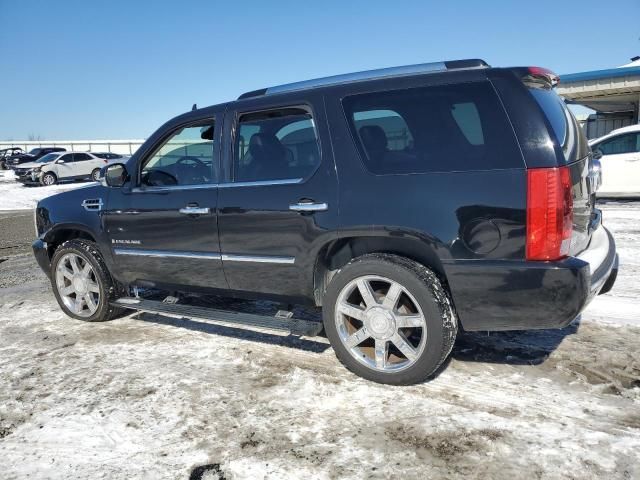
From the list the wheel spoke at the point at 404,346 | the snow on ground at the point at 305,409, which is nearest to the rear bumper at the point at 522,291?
the wheel spoke at the point at 404,346

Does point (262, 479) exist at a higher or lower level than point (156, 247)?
lower

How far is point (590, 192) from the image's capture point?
129 inches

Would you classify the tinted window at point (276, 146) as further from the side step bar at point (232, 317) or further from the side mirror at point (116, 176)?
the side mirror at point (116, 176)

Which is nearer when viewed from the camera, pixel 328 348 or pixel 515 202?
pixel 515 202

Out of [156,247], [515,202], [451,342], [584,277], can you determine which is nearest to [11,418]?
[156,247]

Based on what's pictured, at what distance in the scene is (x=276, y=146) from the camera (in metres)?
3.62

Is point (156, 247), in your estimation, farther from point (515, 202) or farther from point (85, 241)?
point (515, 202)

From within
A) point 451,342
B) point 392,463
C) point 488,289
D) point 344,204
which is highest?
point 344,204

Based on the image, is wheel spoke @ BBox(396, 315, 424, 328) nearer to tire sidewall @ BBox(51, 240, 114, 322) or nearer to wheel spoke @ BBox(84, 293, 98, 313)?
tire sidewall @ BBox(51, 240, 114, 322)

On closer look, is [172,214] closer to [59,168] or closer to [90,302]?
[90,302]

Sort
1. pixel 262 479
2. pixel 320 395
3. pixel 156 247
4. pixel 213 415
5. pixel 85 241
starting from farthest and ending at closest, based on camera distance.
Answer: pixel 85 241
pixel 156 247
pixel 320 395
pixel 213 415
pixel 262 479

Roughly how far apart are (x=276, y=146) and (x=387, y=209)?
3.39 ft

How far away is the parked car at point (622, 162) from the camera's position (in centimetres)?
1094

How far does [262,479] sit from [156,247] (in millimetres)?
2365
